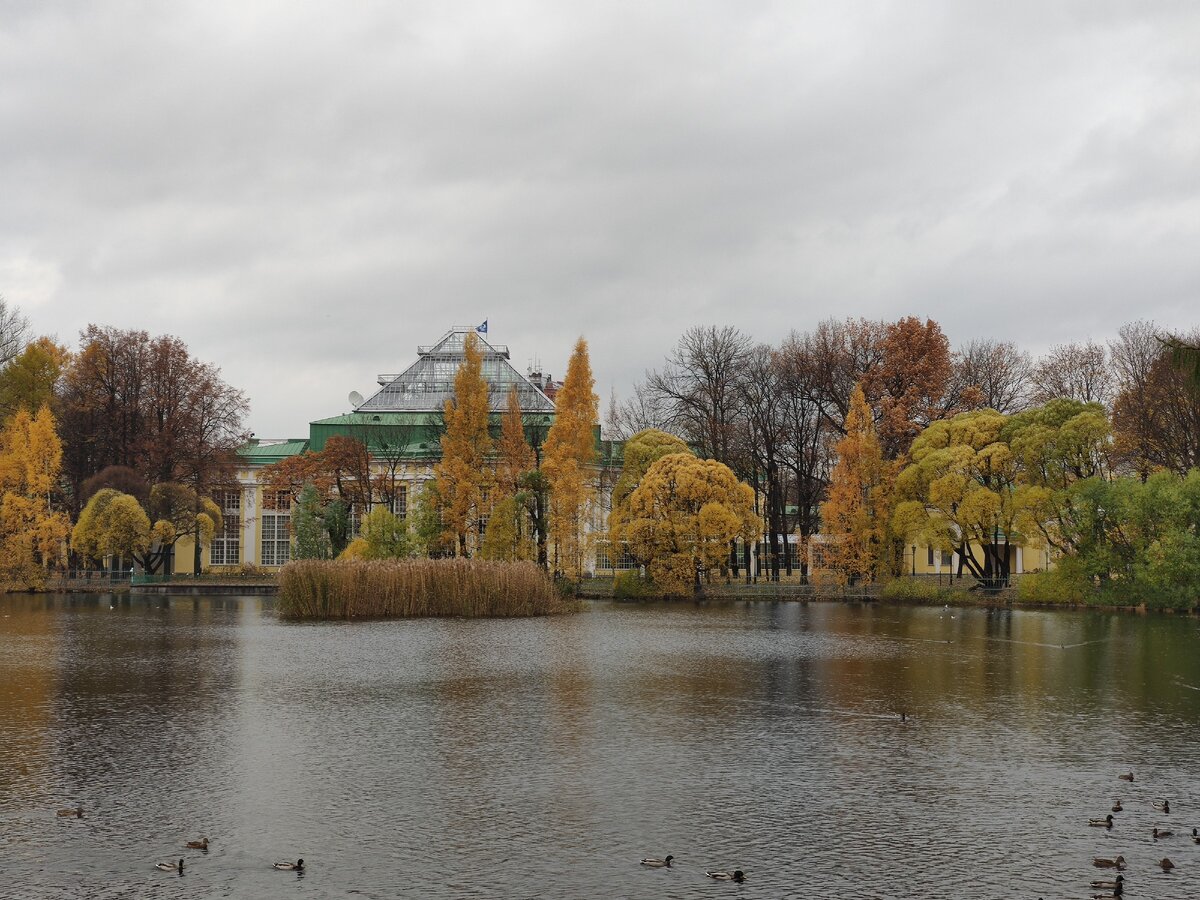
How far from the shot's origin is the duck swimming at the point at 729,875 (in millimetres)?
9617

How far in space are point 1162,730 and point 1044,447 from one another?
118ft

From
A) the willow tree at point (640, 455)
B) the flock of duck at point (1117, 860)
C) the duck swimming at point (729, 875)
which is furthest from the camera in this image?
the willow tree at point (640, 455)

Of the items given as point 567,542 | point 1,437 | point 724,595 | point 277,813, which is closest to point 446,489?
point 567,542

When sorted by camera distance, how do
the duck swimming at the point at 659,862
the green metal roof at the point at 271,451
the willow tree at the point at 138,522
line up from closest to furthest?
the duck swimming at the point at 659,862 → the willow tree at the point at 138,522 → the green metal roof at the point at 271,451

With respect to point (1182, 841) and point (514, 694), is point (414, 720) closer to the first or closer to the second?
point (514, 694)

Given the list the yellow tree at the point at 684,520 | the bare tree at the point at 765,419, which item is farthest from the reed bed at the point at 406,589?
the bare tree at the point at 765,419

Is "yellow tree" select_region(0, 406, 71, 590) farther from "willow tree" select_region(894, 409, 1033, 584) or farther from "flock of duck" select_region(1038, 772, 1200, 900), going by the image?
"flock of duck" select_region(1038, 772, 1200, 900)

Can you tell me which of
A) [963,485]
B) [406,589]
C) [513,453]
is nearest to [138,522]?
[513,453]

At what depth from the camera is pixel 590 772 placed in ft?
45.0

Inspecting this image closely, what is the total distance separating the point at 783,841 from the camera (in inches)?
425

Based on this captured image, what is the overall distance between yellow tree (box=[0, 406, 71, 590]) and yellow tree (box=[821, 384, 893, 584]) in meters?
42.6

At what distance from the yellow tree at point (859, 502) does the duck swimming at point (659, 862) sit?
48.7 meters

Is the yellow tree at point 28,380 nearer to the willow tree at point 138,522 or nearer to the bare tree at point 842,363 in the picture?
the willow tree at point 138,522

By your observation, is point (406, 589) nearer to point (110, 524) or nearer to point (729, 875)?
point (110, 524)
